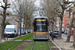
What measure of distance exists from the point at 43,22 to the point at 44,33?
162cm

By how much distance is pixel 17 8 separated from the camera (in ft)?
140

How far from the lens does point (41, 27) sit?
21.6m

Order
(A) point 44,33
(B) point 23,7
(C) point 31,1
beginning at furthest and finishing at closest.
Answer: (B) point 23,7
(C) point 31,1
(A) point 44,33

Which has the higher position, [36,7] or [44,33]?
[36,7]

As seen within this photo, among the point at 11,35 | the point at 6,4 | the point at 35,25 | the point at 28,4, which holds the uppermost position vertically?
the point at 28,4

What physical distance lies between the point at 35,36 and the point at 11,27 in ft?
44.0

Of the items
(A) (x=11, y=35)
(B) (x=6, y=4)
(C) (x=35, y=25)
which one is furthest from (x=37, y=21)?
(A) (x=11, y=35)

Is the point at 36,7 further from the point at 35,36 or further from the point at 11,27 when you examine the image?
the point at 35,36

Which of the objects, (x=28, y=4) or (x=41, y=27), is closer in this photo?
(x=41, y=27)

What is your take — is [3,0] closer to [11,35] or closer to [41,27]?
[41,27]

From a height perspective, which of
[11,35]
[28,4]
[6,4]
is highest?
[28,4]

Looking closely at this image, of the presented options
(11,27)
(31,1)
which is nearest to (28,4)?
(31,1)

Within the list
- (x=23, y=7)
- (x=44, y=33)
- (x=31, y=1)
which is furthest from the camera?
(x=23, y=7)

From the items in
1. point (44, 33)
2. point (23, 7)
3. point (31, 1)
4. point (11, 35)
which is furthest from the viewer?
point (23, 7)
